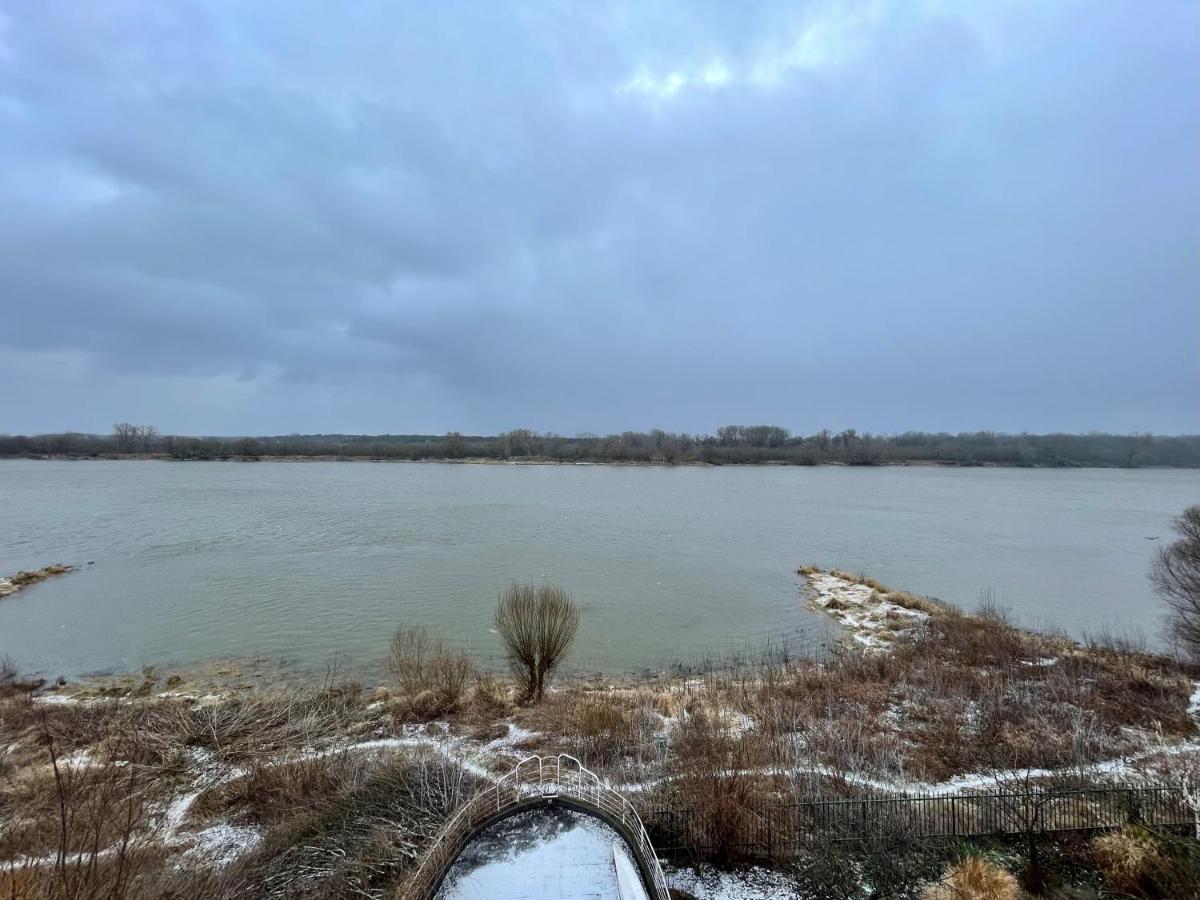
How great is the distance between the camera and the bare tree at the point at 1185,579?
Answer: 52.4ft

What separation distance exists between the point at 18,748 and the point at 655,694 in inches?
509

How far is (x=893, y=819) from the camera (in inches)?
310

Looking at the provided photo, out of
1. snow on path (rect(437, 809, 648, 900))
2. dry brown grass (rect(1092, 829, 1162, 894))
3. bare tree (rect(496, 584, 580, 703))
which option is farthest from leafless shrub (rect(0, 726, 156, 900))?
dry brown grass (rect(1092, 829, 1162, 894))

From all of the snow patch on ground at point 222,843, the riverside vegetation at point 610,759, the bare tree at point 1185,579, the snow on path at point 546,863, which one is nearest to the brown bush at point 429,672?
the riverside vegetation at point 610,759

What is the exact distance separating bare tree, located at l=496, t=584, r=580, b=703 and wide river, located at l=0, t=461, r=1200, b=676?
3907 mm

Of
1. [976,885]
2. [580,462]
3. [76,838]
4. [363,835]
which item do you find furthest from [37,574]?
[580,462]

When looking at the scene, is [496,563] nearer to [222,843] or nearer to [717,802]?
[222,843]

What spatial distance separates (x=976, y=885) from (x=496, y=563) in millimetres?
25877

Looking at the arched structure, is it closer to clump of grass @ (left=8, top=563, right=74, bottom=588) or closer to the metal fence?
the metal fence

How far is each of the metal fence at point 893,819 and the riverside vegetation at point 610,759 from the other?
6 centimetres

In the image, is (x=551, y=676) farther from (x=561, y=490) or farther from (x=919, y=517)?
(x=561, y=490)

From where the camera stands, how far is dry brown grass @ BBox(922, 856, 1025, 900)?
20.5ft

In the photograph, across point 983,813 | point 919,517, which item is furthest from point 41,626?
point 919,517

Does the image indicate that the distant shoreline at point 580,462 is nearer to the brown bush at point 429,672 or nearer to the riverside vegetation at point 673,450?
the riverside vegetation at point 673,450
